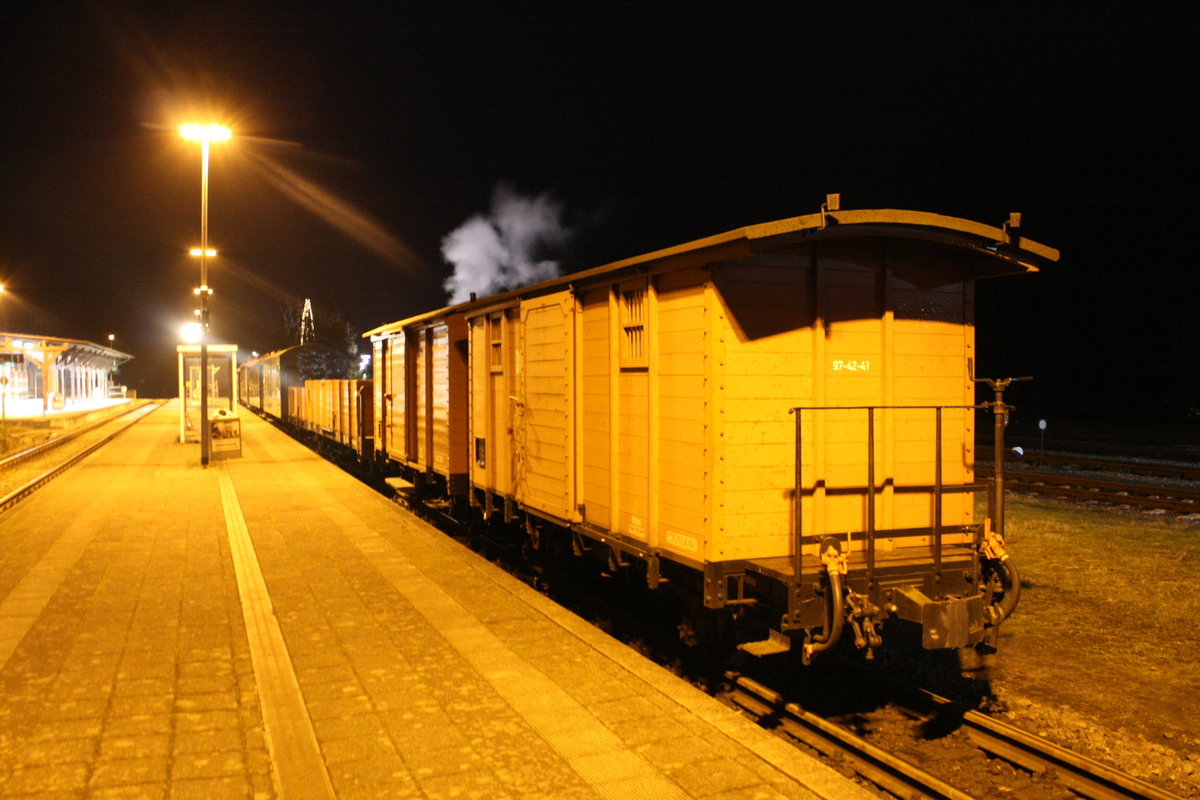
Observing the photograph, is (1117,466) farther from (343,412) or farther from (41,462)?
(41,462)

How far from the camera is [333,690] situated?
617 centimetres

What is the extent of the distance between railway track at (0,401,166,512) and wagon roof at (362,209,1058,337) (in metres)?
14.8

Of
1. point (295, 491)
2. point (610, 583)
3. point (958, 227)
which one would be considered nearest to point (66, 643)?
point (610, 583)

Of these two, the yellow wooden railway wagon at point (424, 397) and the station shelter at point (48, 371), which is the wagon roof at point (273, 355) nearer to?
the station shelter at point (48, 371)

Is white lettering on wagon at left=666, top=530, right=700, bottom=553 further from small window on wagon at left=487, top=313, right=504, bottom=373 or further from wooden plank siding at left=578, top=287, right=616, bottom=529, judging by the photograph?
small window on wagon at left=487, top=313, right=504, bottom=373

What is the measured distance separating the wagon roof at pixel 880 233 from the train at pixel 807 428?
17mm

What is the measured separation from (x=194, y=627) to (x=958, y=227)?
285 inches

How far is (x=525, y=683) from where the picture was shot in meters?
6.26

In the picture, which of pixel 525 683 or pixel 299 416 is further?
pixel 299 416

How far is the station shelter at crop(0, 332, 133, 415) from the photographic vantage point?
142 ft

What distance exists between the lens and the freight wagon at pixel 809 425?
18.9 ft

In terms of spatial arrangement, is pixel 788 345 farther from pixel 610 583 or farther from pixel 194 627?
pixel 194 627

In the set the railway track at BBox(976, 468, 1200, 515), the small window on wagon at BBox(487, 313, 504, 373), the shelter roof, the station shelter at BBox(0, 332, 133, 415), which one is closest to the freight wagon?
the small window on wagon at BBox(487, 313, 504, 373)

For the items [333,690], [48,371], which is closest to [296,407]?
[48,371]
